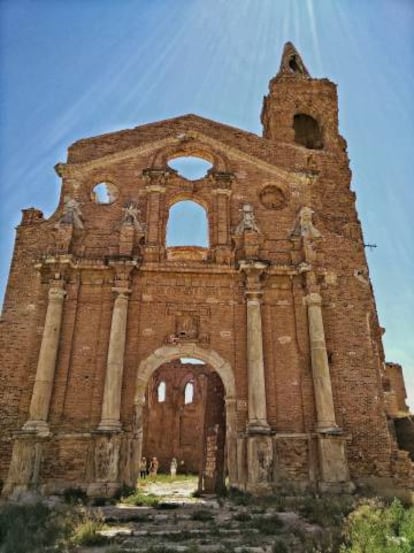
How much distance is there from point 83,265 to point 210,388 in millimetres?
5234

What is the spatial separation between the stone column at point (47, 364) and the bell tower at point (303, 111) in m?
11.9

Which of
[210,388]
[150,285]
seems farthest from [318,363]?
[150,285]

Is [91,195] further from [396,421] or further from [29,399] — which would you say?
[396,421]

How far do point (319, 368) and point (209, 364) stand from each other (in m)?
2.74

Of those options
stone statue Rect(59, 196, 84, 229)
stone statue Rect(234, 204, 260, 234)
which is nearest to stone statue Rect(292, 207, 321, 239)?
stone statue Rect(234, 204, 260, 234)

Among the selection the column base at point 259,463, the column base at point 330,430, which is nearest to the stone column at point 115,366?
the column base at point 259,463

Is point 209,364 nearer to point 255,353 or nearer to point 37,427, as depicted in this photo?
point 255,353

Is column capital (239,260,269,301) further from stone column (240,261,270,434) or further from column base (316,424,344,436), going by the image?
column base (316,424,344,436)

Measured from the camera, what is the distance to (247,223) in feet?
44.1

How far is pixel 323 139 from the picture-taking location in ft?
65.5

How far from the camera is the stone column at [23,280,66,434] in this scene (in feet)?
35.4

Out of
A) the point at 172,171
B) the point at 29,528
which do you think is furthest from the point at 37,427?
the point at 172,171

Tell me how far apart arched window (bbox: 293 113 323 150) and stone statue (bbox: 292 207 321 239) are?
7.96 m

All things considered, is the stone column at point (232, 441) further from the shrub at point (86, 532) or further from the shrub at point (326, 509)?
the shrub at point (86, 532)
